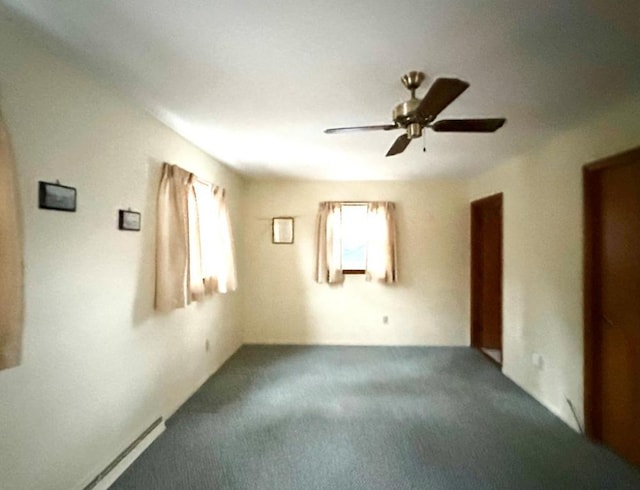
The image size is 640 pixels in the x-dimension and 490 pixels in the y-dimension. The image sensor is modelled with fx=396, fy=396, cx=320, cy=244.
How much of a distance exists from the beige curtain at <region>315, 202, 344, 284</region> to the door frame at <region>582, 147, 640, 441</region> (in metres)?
3.13

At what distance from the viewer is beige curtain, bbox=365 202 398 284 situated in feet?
17.9

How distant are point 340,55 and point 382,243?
147 inches

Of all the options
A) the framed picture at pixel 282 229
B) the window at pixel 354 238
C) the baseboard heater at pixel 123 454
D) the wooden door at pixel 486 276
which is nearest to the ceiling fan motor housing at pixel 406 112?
the baseboard heater at pixel 123 454

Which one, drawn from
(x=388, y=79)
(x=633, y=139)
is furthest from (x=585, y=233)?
(x=388, y=79)

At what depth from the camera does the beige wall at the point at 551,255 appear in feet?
9.61

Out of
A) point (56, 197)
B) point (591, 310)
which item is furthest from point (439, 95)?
point (591, 310)

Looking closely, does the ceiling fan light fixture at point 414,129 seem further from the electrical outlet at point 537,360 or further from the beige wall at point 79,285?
the electrical outlet at point 537,360

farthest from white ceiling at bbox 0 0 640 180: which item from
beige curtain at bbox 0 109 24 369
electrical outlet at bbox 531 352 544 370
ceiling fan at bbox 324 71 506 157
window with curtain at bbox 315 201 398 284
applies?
window with curtain at bbox 315 201 398 284

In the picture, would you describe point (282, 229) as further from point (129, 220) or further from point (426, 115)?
point (426, 115)

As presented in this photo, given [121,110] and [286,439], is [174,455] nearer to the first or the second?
[286,439]

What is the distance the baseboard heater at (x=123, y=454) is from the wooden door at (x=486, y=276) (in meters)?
4.15

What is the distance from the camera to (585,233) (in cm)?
293

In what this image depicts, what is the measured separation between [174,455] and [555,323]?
3.10 meters

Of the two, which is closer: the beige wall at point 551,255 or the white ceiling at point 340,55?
the white ceiling at point 340,55
